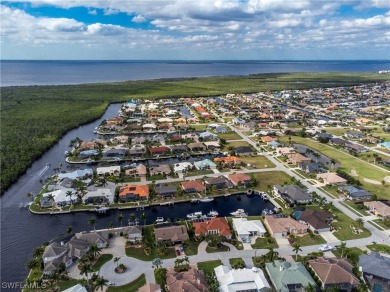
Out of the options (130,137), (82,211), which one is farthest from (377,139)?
(82,211)

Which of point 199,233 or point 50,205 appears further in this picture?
point 50,205

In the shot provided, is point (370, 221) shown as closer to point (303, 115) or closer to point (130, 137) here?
point (130, 137)

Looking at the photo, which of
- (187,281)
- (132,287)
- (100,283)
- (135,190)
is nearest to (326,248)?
(187,281)

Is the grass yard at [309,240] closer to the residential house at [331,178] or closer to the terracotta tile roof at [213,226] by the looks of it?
the terracotta tile roof at [213,226]

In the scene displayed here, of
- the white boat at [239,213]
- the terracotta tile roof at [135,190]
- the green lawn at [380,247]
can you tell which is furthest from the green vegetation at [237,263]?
the terracotta tile roof at [135,190]

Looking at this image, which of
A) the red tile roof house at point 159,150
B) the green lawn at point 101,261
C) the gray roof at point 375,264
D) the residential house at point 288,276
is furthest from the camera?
the red tile roof house at point 159,150

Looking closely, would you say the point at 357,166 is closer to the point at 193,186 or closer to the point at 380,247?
the point at 380,247

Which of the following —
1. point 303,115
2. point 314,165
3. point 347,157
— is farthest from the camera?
point 303,115
